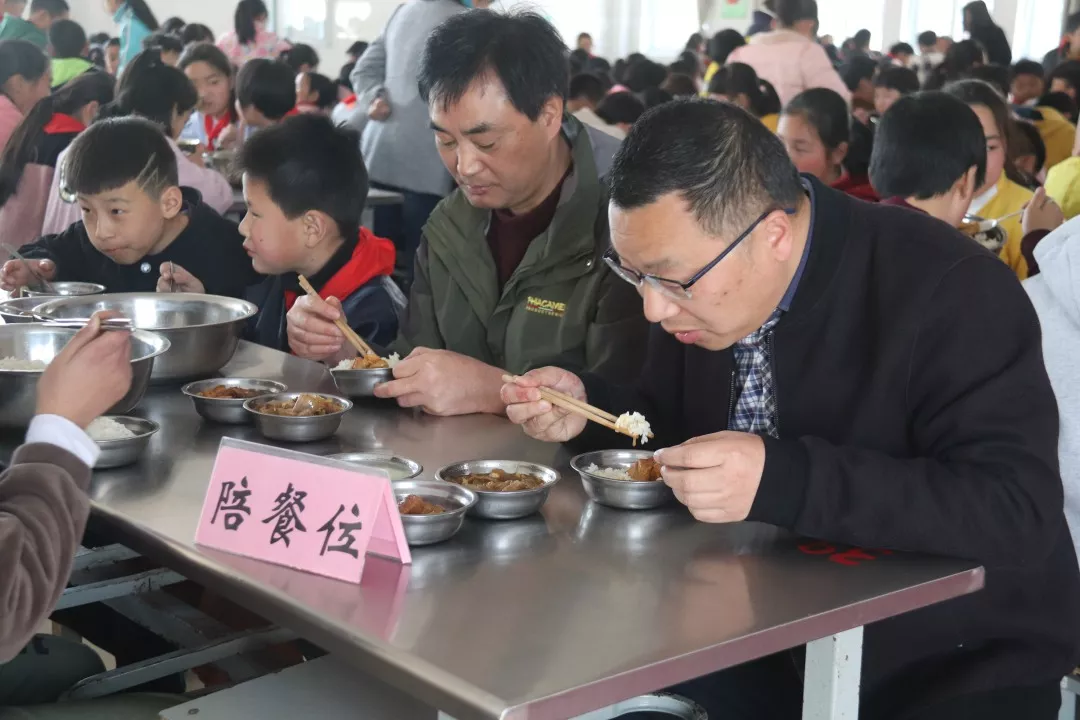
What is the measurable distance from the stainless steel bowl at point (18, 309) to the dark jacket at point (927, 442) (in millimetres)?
1552

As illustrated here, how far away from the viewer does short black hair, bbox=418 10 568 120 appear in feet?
7.29

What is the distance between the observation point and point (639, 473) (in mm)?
1586

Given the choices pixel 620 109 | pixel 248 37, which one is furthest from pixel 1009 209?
pixel 248 37

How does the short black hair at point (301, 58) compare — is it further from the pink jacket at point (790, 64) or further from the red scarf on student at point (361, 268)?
the red scarf on student at point (361, 268)

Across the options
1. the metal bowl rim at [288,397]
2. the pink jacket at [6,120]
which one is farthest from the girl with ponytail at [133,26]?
the metal bowl rim at [288,397]

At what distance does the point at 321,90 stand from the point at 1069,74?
491 cm

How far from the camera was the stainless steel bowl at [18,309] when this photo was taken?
2.36 metres

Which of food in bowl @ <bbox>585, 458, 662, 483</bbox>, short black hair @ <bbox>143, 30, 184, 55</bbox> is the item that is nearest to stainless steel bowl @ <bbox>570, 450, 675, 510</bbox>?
food in bowl @ <bbox>585, 458, 662, 483</bbox>

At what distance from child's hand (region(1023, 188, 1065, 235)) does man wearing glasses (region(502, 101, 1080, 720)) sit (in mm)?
2094

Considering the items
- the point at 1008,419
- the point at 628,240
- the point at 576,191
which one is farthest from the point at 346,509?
the point at 576,191

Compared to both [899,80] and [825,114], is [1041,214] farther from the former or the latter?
[899,80]

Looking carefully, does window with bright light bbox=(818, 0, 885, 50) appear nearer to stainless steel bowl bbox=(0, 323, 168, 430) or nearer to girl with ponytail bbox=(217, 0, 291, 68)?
girl with ponytail bbox=(217, 0, 291, 68)

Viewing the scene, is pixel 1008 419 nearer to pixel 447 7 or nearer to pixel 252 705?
pixel 252 705

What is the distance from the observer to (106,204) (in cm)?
301
